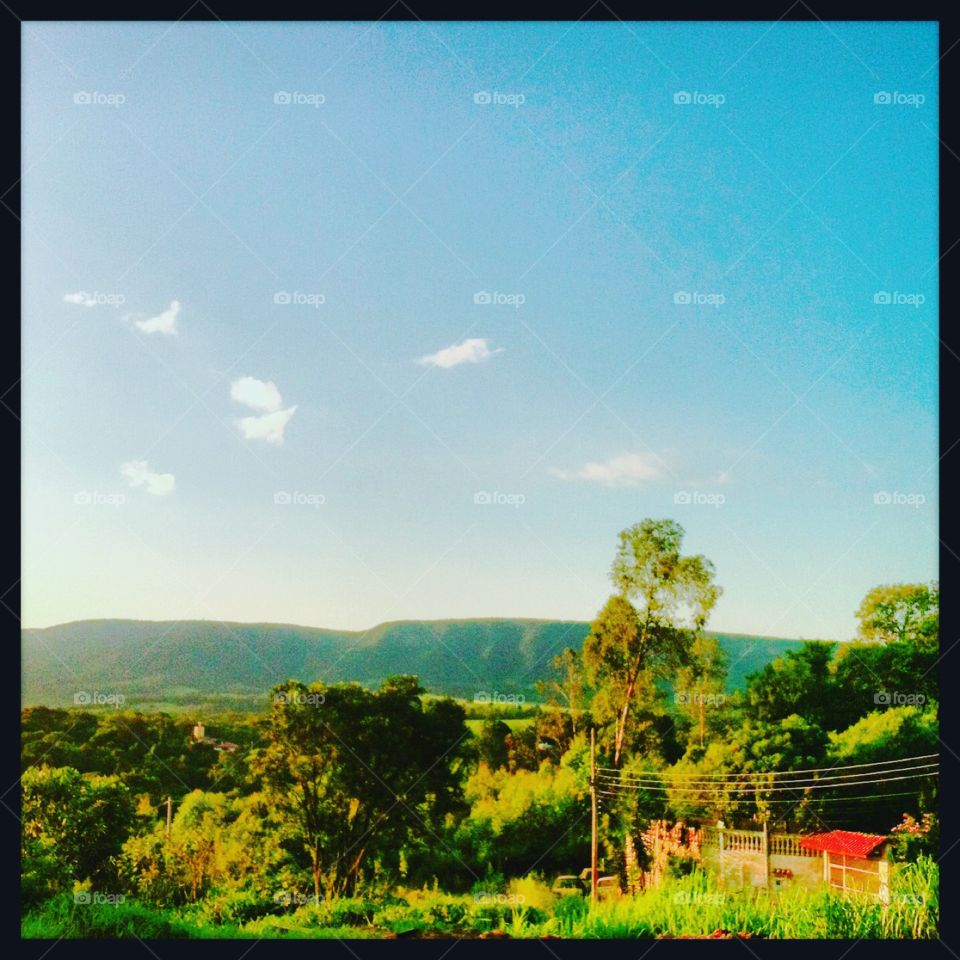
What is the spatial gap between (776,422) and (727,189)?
1.60 metres

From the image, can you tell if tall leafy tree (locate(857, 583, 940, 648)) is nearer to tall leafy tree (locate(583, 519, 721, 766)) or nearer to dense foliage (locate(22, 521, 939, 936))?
dense foliage (locate(22, 521, 939, 936))

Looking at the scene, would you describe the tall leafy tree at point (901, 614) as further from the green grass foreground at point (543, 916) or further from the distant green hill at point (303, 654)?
Answer: the green grass foreground at point (543, 916)

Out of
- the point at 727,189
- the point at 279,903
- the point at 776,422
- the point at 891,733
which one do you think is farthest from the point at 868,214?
the point at 279,903

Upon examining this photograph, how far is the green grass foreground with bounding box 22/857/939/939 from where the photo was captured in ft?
17.5

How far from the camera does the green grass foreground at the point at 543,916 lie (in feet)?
17.5

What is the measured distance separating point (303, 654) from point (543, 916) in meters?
2.26

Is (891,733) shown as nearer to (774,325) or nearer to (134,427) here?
(774,325)

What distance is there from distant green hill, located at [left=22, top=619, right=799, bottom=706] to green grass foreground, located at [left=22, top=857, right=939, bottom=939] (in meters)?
1.31

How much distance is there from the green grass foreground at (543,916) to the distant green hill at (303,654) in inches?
51.7

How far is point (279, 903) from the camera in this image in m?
5.46

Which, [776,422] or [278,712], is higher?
[776,422]

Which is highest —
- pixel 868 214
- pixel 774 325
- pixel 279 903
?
pixel 868 214

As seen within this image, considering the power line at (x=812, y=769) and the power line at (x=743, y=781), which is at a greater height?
the power line at (x=812, y=769)

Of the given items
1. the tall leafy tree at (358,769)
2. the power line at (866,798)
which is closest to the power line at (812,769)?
the power line at (866,798)
